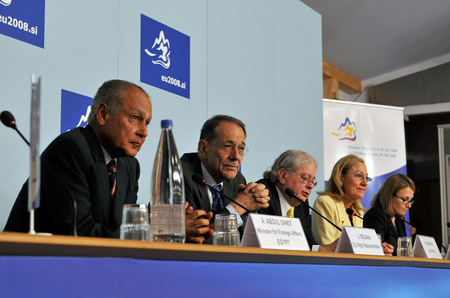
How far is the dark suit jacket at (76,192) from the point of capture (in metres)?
1.68

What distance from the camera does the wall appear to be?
8.42ft

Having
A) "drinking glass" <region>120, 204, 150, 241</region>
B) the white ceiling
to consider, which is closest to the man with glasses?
"drinking glass" <region>120, 204, 150, 241</region>

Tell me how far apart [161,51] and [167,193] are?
1.98 meters

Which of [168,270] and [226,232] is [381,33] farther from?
[168,270]

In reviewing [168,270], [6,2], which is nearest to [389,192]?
[6,2]

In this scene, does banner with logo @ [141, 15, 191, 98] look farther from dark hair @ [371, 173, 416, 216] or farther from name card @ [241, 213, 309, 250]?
name card @ [241, 213, 309, 250]

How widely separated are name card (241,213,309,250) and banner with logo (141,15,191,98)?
1871 mm

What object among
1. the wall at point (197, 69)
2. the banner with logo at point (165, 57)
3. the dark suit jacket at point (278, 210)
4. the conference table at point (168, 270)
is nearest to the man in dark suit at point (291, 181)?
the dark suit jacket at point (278, 210)

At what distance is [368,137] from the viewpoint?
6.35 meters

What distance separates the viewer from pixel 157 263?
1071 mm

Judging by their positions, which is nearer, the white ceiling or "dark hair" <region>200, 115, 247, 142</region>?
"dark hair" <region>200, 115, 247, 142</region>

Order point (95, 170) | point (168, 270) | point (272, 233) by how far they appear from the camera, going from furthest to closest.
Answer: point (95, 170), point (272, 233), point (168, 270)

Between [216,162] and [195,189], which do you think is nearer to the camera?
[195,189]

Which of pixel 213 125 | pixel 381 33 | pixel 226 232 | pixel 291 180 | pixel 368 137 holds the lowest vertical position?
pixel 226 232
